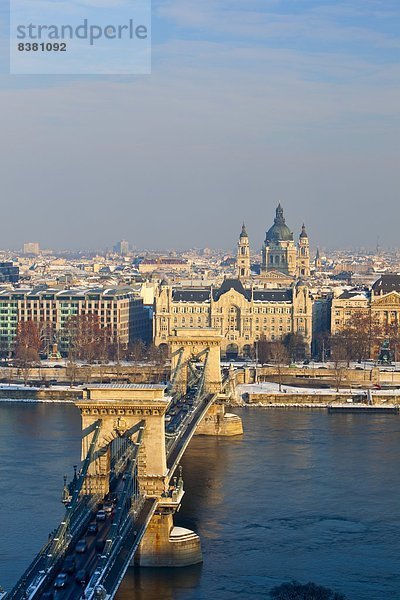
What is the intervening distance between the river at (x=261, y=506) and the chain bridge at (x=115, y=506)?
0.52 meters

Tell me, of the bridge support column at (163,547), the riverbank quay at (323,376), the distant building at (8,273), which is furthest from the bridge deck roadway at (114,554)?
the distant building at (8,273)

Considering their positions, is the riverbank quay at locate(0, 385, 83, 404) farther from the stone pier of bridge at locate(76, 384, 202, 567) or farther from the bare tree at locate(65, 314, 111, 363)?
the stone pier of bridge at locate(76, 384, 202, 567)

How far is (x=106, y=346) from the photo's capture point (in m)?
41.4

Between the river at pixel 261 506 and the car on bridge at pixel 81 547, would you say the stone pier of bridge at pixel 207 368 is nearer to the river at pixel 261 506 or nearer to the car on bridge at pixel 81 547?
the river at pixel 261 506

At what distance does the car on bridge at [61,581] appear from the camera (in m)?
11.9

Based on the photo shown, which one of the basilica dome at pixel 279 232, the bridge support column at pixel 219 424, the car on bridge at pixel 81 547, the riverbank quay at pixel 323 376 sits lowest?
the car on bridge at pixel 81 547

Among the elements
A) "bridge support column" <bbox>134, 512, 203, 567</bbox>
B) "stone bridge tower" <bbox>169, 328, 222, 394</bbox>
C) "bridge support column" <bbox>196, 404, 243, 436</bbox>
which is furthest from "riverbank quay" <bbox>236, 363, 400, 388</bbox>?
"bridge support column" <bbox>134, 512, 203, 567</bbox>

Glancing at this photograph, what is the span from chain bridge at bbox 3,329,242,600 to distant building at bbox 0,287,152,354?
2512cm

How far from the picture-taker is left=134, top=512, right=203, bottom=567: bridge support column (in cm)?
1528

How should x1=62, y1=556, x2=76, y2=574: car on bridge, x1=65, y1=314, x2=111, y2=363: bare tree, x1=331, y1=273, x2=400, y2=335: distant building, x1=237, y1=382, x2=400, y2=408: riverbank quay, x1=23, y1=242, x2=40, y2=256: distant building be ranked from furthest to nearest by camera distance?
x1=23, y1=242, x2=40, y2=256: distant building, x1=331, y1=273, x2=400, y2=335: distant building, x1=65, y1=314, x2=111, y2=363: bare tree, x1=237, y1=382, x2=400, y2=408: riverbank quay, x1=62, y1=556, x2=76, y2=574: car on bridge

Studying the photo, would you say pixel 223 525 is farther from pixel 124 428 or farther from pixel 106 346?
pixel 106 346

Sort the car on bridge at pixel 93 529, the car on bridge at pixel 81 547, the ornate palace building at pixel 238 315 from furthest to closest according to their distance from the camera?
the ornate palace building at pixel 238 315 < the car on bridge at pixel 93 529 < the car on bridge at pixel 81 547

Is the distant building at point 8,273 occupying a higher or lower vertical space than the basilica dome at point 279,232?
lower

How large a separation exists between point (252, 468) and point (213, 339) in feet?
23.4
